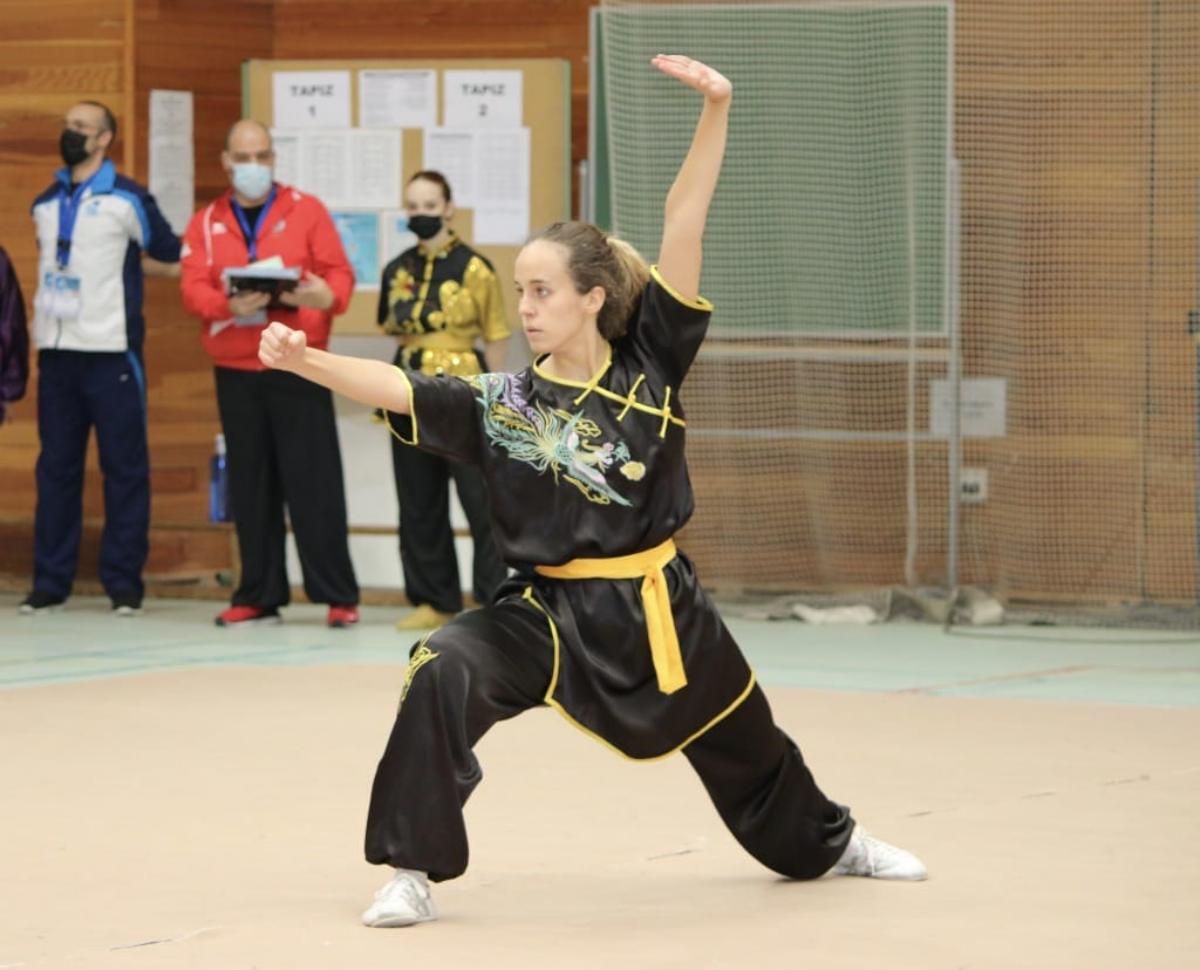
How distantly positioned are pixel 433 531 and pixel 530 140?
1.78 metres

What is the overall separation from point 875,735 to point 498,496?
2.30 meters

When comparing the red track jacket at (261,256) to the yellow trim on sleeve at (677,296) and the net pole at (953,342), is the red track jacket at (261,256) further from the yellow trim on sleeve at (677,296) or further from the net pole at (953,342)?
the yellow trim on sleeve at (677,296)

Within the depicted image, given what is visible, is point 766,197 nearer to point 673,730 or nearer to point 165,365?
point 165,365

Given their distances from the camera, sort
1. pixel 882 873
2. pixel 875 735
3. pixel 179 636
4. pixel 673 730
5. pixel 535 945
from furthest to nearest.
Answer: pixel 179 636 < pixel 875 735 < pixel 882 873 < pixel 673 730 < pixel 535 945

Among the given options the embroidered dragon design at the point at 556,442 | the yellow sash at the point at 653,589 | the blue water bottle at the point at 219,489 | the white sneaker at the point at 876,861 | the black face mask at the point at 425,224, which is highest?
the black face mask at the point at 425,224

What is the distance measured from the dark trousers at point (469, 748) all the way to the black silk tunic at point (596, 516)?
5cm

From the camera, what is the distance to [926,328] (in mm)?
8641

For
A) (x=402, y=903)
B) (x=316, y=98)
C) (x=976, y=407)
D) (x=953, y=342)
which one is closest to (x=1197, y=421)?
(x=976, y=407)

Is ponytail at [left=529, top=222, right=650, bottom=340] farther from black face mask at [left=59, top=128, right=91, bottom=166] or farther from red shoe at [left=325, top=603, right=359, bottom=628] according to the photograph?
black face mask at [left=59, top=128, right=91, bottom=166]

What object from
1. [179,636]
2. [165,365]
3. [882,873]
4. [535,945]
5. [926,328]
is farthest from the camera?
[165,365]

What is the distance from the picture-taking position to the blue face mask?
809cm

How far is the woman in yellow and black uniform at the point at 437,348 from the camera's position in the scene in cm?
798

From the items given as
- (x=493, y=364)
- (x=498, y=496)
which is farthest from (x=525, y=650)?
(x=493, y=364)

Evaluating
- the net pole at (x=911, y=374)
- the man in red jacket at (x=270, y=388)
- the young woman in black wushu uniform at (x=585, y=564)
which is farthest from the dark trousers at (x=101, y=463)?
the young woman in black wushu uniform at (x=585, y=564)
